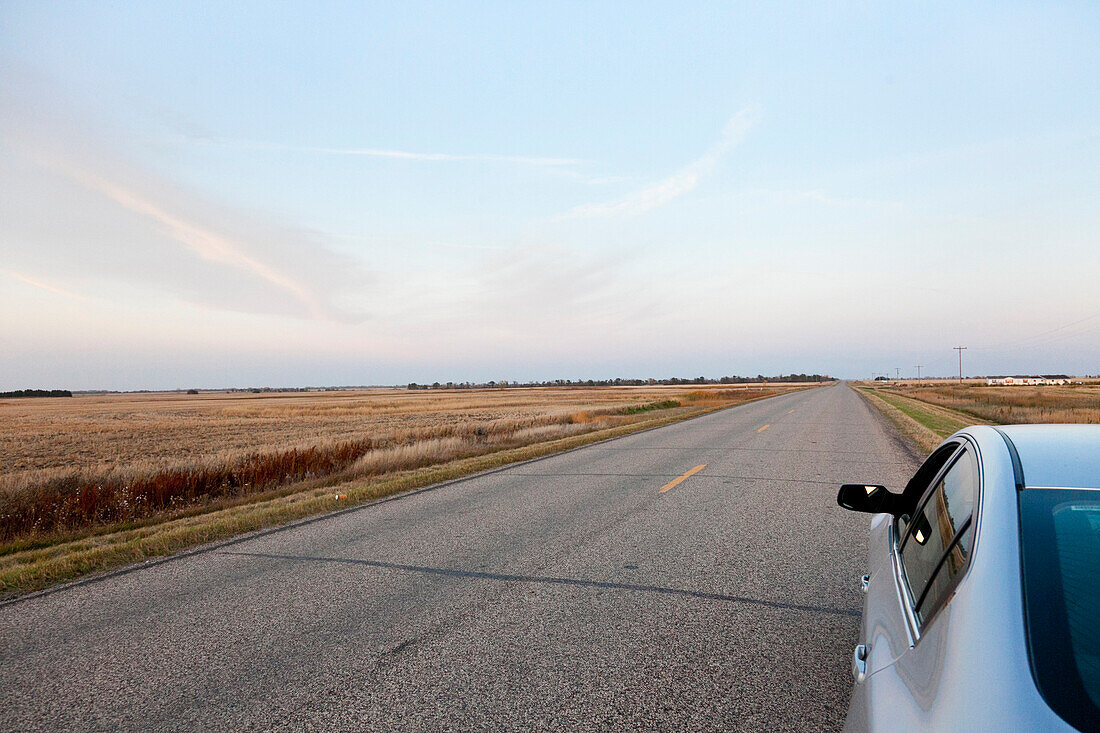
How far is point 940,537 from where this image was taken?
230 centimetres

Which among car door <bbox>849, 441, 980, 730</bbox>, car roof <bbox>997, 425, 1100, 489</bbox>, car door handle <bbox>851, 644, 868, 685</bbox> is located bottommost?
car door handle <bbox>851, 644, 868, 685</bbox>

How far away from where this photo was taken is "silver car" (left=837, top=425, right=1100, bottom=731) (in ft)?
4.26

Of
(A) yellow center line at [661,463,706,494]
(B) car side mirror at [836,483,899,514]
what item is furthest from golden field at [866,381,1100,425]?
(B) car side mirror at [836,483,899,514]

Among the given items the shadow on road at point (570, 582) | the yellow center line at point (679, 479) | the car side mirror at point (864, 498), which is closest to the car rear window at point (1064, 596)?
the car side mirror at point (864, 498)

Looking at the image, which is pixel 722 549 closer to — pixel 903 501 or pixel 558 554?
pixel 558 554

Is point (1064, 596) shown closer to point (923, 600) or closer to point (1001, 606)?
point (1001, 606)

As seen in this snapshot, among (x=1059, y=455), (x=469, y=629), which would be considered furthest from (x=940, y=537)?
(x=469, y=629)

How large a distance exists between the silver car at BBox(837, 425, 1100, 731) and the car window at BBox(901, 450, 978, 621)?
0.4 inches

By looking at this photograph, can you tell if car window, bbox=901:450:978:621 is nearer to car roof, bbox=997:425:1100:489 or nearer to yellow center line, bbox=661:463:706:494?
car roof, bbox=997:425:1100:489

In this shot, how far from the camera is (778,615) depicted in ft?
13.8

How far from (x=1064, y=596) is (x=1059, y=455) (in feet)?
2.42

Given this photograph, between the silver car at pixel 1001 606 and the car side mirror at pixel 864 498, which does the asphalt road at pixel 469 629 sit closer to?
the car side mirror at pixel 864 498

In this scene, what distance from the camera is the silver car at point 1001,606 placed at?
1.30m

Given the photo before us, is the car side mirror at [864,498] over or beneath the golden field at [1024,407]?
over
